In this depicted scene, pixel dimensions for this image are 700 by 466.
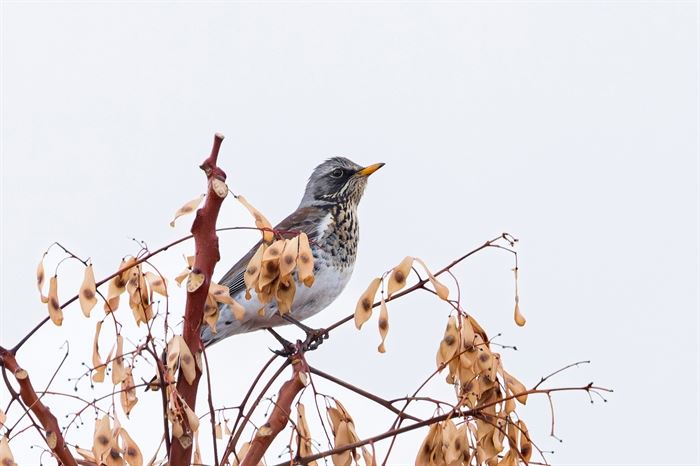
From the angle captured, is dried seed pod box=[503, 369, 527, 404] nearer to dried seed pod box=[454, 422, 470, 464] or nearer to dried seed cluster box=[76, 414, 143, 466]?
dried seed pod box=[454, 422, 470, 464]

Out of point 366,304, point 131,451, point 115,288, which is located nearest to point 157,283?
point 115,288

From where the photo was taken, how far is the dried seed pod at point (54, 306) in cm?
246

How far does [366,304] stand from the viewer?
2.58 meters

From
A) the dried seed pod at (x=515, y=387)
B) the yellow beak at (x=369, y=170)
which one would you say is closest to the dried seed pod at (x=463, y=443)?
the dried seed pod at (x=515, y=387)

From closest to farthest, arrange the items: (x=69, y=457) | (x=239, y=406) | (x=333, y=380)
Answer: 1. (x=69, y=457)
2. (x=333, y=380)
3. (x=239, y=406)

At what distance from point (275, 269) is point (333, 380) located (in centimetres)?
35

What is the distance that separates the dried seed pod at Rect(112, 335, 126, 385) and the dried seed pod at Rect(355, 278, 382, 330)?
68 cm

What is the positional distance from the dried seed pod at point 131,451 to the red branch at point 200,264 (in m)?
0.20

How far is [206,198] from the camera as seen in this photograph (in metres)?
2.44

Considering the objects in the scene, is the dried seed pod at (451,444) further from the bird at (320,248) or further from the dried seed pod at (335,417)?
the bird at (320,248)

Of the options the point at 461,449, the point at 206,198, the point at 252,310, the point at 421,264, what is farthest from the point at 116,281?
the point at 252,310

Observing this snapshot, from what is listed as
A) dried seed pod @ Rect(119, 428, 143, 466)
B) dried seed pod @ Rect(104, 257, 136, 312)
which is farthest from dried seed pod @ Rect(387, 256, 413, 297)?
dried seed pod @ Rect(119, 428, 143, 466)

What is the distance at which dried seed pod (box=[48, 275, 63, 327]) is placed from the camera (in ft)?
8.05

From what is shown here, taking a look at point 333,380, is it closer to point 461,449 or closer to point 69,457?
point 461,449
